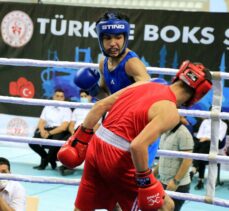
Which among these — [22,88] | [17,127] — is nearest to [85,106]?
[22,88]

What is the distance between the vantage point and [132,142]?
204cm

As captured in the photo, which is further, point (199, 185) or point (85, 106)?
point (199, 185)

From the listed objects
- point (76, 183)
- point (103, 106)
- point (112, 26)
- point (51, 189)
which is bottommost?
point (51, 189)

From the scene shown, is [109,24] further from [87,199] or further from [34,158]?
[34,158]

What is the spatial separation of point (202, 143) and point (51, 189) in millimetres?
1758

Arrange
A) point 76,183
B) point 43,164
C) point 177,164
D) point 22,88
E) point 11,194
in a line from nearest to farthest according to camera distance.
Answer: point 76,183
point 11,194
point 177,164
point 43,164
point 22,88

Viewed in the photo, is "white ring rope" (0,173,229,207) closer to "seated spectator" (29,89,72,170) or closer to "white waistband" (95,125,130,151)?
"white waistband" (95,125,130,151)

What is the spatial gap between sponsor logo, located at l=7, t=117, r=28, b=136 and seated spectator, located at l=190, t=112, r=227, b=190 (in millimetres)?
2616

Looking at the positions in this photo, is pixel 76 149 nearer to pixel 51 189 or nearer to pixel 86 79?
pixel 86 79

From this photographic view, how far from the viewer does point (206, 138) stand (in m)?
5.92

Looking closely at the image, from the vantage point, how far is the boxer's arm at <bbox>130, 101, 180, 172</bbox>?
202 centimetres

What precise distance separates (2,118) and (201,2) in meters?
3.25

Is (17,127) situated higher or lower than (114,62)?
lower

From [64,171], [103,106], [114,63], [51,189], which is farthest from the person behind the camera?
[64,171]
